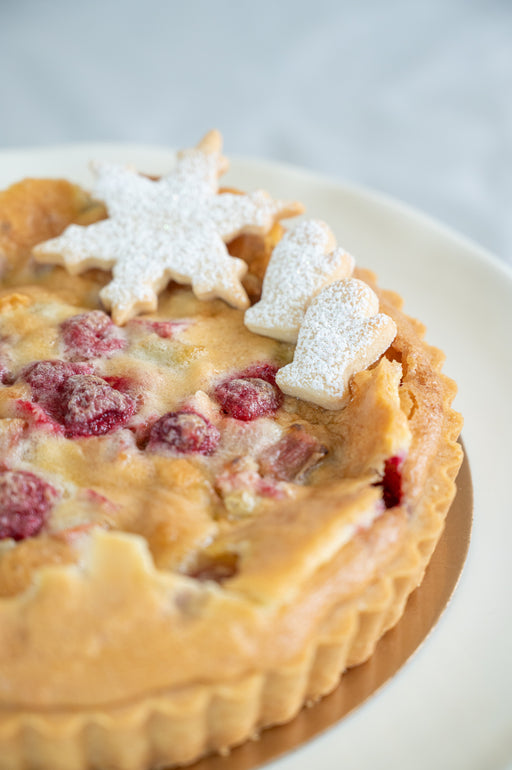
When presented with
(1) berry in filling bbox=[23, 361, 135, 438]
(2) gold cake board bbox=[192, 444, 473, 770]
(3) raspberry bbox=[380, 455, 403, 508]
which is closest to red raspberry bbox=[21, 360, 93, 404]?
(1) berry in filling bbox=[23, 361, 135, 438]

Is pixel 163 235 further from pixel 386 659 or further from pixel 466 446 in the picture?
pixel 386 659

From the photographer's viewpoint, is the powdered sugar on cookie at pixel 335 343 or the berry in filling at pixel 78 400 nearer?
the berry in filling at pixel 78 400

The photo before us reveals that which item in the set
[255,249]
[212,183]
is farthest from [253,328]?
[212,183]

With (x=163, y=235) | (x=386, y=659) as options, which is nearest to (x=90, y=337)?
(x=163, y=235)

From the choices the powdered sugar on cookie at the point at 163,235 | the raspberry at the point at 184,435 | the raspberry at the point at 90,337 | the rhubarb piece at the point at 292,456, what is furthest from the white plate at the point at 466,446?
the raspberry at the point at 90,337

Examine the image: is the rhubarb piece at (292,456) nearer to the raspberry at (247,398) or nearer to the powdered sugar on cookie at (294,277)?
the raspberry at (247,398)

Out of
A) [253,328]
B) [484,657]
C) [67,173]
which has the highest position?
[253,328]

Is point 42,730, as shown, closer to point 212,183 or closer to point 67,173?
point 212,183
